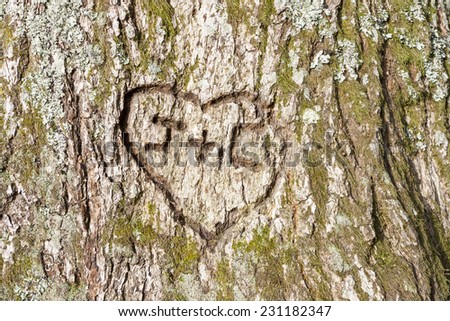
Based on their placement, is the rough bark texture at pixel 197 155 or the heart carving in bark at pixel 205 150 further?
the heart carving in bark at pixel 205 150

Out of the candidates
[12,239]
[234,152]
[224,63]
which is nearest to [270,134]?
[234,152]

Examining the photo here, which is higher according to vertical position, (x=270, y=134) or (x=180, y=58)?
(x=180, y=58)

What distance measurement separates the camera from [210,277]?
9.45 ft

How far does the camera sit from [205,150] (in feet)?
9.80

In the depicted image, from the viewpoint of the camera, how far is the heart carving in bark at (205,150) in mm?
2939

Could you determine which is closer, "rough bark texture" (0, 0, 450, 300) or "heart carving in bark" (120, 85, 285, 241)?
"rough bark texture" (0, 0, 450, 300)

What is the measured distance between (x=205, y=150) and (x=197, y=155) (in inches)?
2.0

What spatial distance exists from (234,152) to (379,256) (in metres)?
0.91

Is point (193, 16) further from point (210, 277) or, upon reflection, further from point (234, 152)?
point (210, 277)

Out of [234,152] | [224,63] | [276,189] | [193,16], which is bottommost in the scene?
[276,189]
